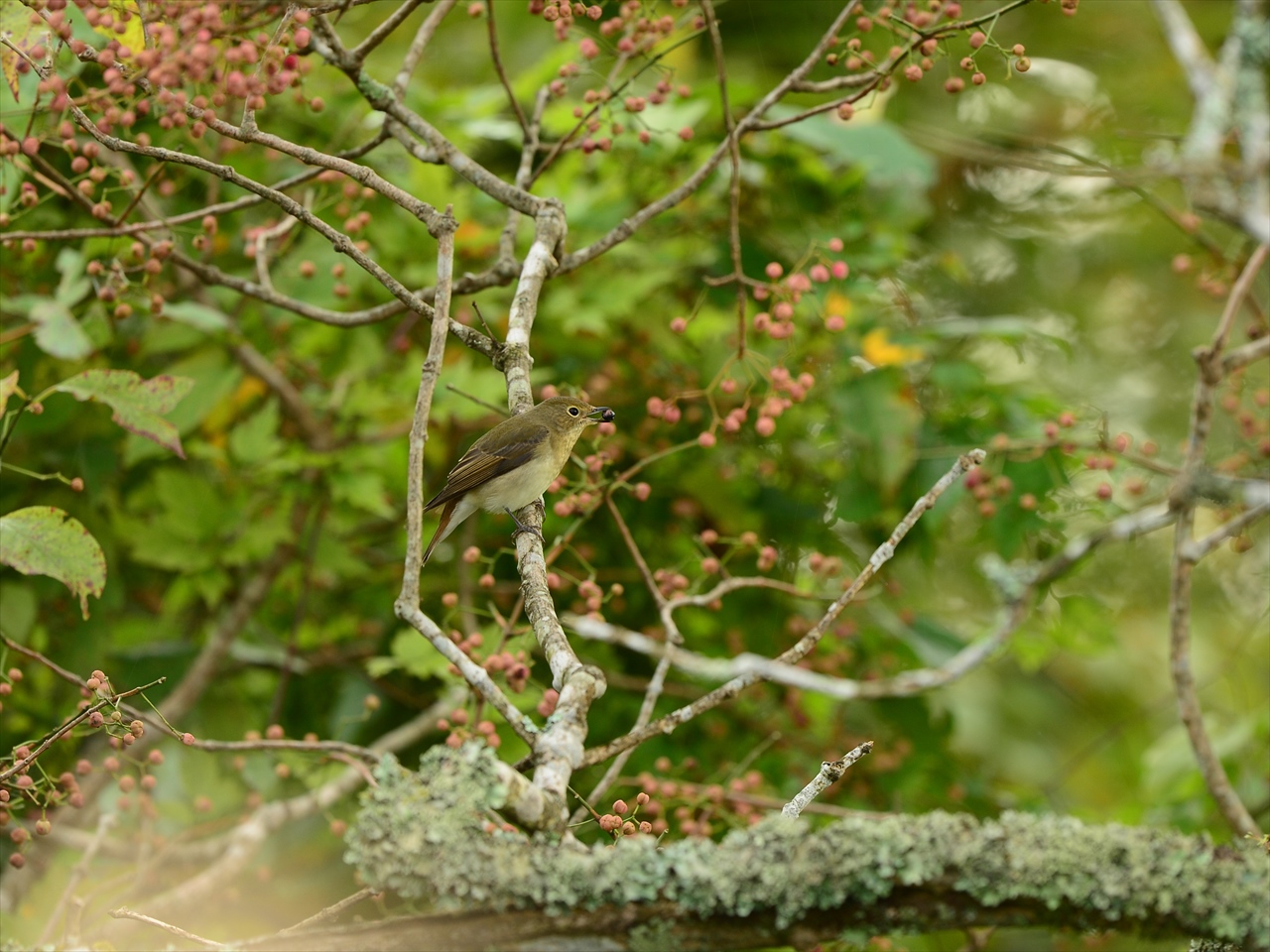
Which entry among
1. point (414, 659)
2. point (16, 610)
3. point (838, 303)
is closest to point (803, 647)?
point (414, 659)

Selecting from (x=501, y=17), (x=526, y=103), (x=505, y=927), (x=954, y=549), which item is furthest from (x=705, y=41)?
(x=505, y=927)

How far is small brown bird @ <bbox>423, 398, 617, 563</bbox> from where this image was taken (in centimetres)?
418

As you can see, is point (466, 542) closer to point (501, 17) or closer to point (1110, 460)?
point (1110, 460)

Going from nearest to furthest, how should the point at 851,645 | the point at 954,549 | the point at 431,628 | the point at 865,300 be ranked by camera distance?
1. the point at 431,628
2. the point at 851,645
3. the point at 865,300
4. the point at 954,549

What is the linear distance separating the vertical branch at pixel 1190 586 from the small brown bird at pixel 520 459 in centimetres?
176

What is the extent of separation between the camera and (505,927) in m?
1.83

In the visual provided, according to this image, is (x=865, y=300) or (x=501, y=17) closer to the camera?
(x=865, y=300)

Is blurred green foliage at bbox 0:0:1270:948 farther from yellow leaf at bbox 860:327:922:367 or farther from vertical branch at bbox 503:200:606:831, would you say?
vertical branch at bbox 503:200:606:831

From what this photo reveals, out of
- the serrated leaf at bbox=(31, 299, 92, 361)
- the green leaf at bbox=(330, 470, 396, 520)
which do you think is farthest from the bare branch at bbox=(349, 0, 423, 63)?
the green leaf at bbox=(330, 470, 396, 520)

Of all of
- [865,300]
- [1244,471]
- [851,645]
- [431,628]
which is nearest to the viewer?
[431,628]

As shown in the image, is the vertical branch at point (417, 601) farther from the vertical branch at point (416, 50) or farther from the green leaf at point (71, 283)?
the green leaf at point (71, 283)

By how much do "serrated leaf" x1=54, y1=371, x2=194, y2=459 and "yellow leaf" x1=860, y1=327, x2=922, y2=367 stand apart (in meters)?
2.82

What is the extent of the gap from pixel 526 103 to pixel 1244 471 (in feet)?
11.1

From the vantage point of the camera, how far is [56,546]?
3.08 m
